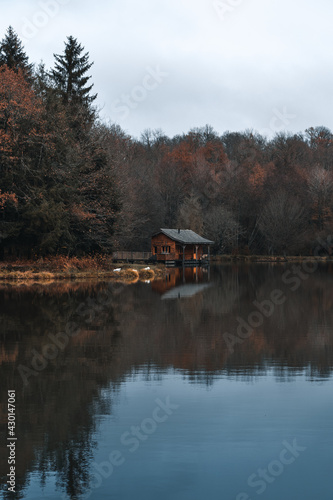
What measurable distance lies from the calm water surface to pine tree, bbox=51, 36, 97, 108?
142 feet

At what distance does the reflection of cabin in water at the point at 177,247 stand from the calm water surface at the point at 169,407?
53.6 metres

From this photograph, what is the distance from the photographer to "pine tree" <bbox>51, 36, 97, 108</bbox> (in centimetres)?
5919

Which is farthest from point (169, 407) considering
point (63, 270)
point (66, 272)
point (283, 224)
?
point (283, 224)

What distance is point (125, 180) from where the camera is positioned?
225 ft

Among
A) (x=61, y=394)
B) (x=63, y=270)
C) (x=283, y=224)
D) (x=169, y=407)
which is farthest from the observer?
(x=283, y=224)

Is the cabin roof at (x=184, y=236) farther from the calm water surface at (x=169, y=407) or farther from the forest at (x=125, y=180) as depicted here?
the calm water surface at (x=169, y=407)

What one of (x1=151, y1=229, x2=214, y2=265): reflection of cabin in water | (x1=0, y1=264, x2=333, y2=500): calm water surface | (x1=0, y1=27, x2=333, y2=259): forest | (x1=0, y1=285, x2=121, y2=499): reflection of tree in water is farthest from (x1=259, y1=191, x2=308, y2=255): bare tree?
(x1=0, y1=285, x2=121, y2=499): reflection of tree in water

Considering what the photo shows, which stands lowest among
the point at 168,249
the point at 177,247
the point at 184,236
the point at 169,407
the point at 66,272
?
the point at 169,407

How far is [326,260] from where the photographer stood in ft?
291

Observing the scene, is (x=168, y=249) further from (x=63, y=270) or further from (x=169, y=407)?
(x=169, y=407)

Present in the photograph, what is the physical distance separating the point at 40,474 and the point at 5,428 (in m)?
1.78

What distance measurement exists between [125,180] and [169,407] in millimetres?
59873

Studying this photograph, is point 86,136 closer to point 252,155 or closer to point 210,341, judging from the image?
point 210,341

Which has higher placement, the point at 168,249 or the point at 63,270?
the point at 168,249
